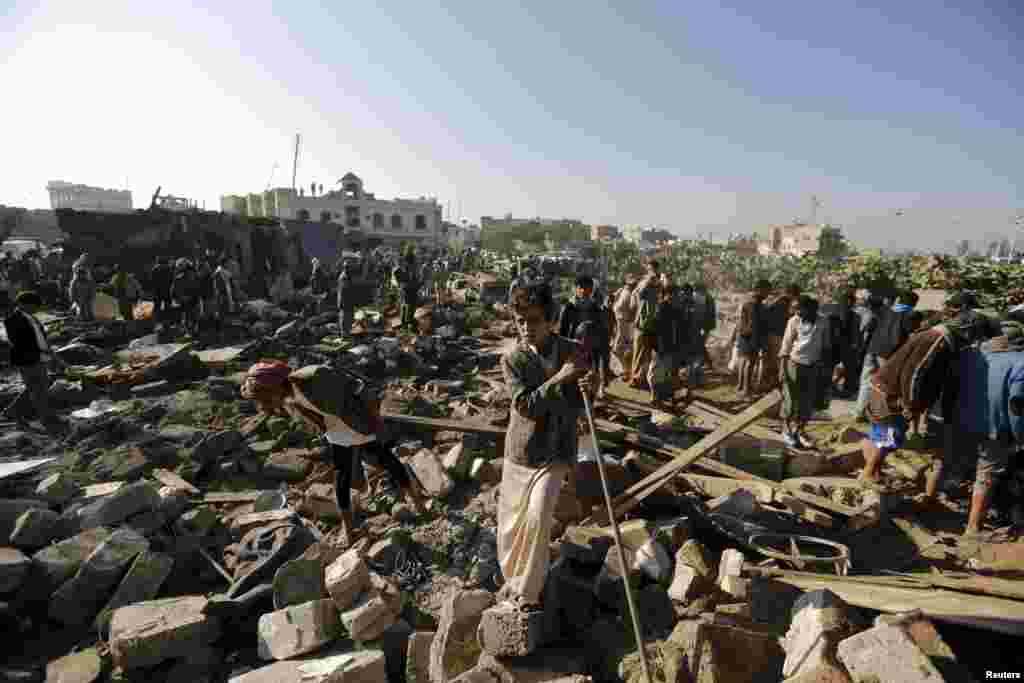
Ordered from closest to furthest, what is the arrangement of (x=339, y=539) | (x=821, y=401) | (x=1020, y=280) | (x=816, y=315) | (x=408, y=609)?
(x=408, y=609), (x=339, y=539), (x=816, y=315), (x=821, y=401), (x=1020, y=280)

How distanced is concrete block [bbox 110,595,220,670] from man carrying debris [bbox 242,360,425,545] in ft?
3.81

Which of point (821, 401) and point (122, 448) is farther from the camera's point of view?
point (821, 401)

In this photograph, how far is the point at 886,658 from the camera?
2000 mm

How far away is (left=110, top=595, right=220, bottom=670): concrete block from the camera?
284 centimetres

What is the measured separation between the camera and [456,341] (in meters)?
11.1

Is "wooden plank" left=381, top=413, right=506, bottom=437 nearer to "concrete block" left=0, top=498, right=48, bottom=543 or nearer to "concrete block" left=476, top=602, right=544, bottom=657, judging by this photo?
"concrete block" left=476, top=602, right=544, bottom=657

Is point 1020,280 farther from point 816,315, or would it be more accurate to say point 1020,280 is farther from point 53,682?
point 53,682

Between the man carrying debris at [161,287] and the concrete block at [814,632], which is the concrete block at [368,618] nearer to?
the concrete block at [814,632]

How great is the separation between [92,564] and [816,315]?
695 centimetres

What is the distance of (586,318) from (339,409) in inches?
154

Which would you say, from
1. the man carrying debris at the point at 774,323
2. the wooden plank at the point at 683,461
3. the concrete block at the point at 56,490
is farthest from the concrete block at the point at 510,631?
the man carrying debris at the point at 774,323

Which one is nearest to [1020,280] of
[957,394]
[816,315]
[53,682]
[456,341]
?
[816,315]

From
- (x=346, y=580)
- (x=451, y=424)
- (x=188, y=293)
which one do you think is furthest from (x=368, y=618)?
(x=188, y=293)

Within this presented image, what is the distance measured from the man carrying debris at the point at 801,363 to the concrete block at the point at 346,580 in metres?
4.83
